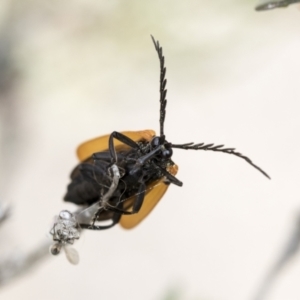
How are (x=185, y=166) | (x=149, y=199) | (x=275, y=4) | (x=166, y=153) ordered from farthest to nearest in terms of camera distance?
1. (x=185, y=166)
2. (x=149, y=199)
3. (x=166, y=153)
4. (x=275, y=4)

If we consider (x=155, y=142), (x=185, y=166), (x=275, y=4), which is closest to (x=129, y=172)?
(x=155, y=142)

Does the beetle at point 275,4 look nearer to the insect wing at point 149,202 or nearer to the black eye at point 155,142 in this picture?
the black eye at point 155,142

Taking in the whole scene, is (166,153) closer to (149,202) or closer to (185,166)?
(149,202)

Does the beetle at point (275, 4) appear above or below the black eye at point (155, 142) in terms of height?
above

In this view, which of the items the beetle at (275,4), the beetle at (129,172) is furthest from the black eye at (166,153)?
the beetle at (275,4)

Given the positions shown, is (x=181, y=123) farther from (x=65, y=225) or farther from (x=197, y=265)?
(x=65, y=225)

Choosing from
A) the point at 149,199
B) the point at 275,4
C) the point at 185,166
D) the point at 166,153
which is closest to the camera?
the point at 275,4
